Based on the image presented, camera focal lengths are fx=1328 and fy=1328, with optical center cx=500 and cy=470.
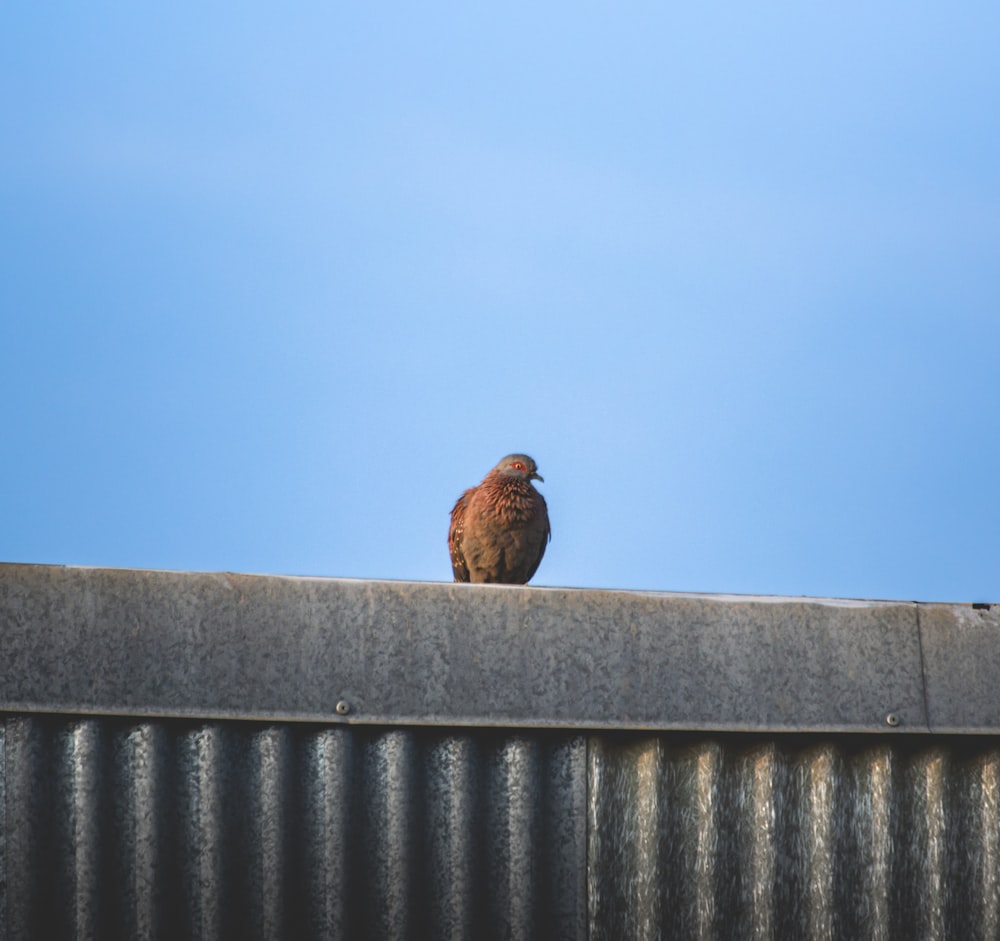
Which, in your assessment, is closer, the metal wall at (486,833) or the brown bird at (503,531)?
the metal wall at (486,833)

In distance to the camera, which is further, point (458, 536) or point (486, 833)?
point (458, 536)

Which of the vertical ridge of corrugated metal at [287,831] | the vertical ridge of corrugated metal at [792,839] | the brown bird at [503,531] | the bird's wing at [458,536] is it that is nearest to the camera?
the vertical ridge of corrugated metal at [287,831]

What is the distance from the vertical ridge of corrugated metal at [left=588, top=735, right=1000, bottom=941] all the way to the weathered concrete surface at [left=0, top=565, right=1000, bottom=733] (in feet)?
0.44

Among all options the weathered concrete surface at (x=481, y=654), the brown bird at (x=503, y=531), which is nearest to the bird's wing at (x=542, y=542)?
the brown bird at (x=503, y=531)

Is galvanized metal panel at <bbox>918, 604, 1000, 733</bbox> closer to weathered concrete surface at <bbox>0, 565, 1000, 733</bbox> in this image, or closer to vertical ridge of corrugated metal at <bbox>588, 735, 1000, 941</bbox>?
weathered concrete surface at <bbox>0, 565, 1000, 733</bbox>

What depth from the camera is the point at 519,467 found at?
6781 mm

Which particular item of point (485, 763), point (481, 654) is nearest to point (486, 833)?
point (485, 763)

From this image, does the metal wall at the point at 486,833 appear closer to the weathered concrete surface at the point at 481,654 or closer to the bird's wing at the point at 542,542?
the weathered concrete surface at the point at 481,654

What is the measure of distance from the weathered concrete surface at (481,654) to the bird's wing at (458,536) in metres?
2.71

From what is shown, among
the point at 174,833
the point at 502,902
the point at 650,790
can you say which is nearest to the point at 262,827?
the point at 174,833

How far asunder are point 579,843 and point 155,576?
1.42m

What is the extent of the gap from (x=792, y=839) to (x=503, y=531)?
104 inches

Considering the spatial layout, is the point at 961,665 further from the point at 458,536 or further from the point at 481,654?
the point at 458,536

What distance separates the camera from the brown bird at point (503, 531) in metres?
6.28
